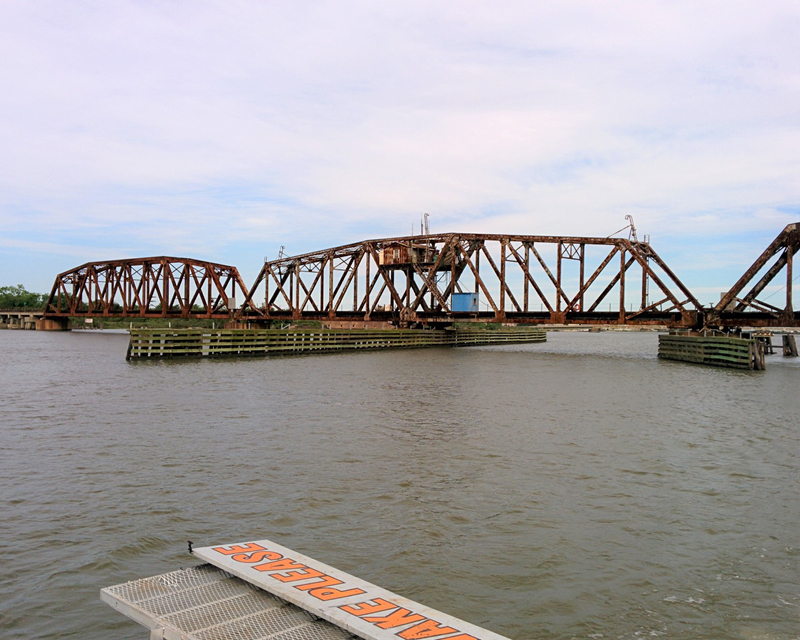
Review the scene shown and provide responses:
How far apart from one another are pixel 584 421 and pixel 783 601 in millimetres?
12077

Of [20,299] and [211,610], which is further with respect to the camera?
[20,299]

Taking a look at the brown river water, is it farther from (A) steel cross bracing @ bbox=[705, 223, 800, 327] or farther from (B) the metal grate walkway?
(A) steel cross bracing @ bbox=[705, 223, 800, 327]

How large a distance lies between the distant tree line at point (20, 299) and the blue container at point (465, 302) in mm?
155266

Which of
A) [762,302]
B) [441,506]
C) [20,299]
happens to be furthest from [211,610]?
[20,299]

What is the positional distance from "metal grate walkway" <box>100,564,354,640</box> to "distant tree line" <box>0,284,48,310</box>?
7896 inches

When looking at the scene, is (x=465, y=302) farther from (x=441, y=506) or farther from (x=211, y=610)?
(x=211, y=610)

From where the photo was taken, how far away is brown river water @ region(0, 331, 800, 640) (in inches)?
265

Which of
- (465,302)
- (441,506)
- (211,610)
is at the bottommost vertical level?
(441,506)

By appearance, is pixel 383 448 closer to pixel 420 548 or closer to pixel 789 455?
pixel 420 548

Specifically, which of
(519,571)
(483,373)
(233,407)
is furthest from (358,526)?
(483,373)

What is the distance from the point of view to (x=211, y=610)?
5.39 meters

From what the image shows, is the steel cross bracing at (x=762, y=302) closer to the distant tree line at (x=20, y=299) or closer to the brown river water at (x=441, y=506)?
the brown river water at (x=441, y=506)

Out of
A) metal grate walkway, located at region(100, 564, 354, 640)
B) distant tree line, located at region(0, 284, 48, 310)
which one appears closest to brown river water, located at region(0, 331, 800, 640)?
metal grate walkway, located at region(100, 564, 354, 640)

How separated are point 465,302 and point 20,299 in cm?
16948
